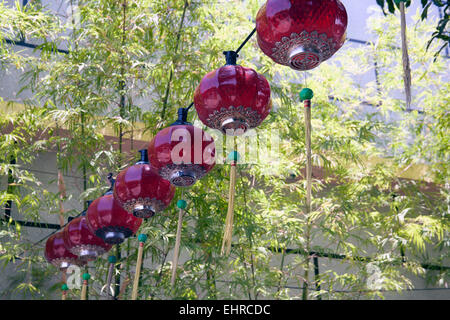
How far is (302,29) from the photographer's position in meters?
1.50

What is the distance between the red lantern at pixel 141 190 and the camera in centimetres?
208

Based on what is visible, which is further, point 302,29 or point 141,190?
point 141,190

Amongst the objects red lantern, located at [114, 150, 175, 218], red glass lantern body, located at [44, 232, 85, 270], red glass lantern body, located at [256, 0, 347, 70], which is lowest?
red glass lantern body, located at [44, 232, 85, 270]

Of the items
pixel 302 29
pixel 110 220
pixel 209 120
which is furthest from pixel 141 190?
pixel 302 29

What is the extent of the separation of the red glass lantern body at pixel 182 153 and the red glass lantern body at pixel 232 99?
0.16 meters

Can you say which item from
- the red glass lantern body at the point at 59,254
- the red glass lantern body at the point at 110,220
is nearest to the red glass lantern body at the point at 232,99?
the red glass lantern body at the point at 110,220

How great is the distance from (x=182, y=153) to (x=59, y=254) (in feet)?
3.49

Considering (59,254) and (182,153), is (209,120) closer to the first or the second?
(182,153)

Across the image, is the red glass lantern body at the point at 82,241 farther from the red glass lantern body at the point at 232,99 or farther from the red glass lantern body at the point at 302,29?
the red glass lantern body at the point at 302,29

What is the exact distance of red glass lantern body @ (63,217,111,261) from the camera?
2.42 meters

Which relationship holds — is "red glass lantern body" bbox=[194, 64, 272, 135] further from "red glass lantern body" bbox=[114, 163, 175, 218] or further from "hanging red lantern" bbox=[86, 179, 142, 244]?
"hanging red lantern" bbox=[86, 179, 142, 244]

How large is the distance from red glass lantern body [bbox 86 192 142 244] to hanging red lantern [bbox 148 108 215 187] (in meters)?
0.39

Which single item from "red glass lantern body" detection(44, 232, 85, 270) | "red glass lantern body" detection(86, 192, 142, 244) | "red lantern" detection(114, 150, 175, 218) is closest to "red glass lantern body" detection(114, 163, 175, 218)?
"red lantern" detection(114, 150, 175, 218)

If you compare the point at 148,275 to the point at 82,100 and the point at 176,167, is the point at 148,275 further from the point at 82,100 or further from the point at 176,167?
the point at 176,167
